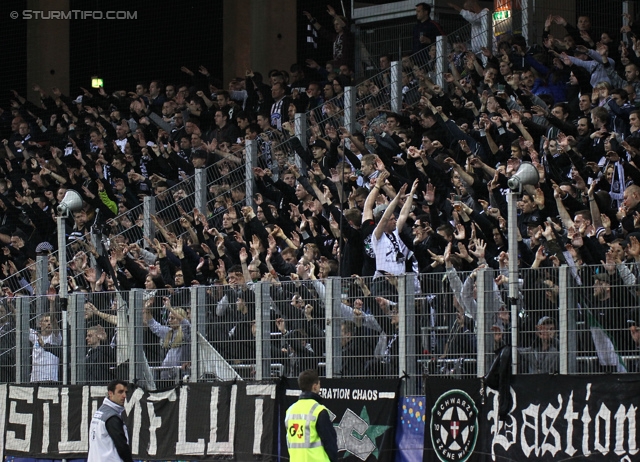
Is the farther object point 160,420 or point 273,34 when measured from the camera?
point 273,34

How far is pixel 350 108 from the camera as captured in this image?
20.6 metres

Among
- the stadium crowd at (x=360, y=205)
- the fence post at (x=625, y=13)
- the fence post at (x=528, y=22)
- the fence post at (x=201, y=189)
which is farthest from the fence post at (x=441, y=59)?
the fence post at (x=201, y=189)

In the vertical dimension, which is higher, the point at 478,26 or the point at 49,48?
the point at 49,48

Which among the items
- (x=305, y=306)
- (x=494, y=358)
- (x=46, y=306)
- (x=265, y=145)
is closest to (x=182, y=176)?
(x=265, y=145)

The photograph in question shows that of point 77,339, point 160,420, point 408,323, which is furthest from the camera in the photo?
point 77,339

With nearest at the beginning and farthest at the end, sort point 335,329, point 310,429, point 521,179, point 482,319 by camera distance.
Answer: point 310,429 < point 521,179 < point 482,319 < point 335,329

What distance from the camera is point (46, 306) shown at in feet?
52.9

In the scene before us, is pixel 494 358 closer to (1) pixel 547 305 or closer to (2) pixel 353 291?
(1) pixel 547 305

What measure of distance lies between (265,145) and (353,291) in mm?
8215

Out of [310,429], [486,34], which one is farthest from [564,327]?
[486,34]

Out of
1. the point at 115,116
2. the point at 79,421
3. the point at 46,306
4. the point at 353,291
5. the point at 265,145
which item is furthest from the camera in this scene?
the point at 115,116

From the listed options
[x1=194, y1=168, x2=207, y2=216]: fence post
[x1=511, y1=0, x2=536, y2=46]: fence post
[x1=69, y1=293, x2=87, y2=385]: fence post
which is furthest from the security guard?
[x1=511, y1=0, x2=536, y2=46]: fence post

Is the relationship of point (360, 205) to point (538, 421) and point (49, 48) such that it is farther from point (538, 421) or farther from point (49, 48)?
point (49, 48)

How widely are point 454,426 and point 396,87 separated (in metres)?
9.97
